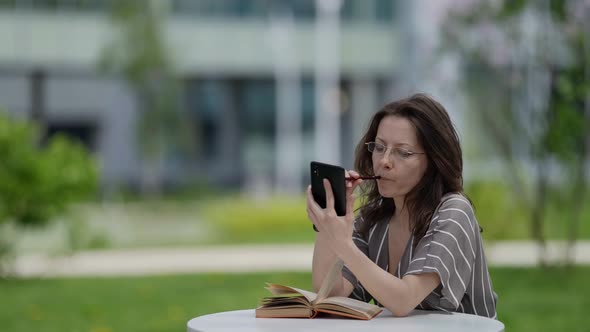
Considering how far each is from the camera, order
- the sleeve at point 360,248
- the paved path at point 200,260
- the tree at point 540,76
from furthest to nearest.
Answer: the paved path at point 200,260, the tree at point 540,76, the sleeve at point 360,248

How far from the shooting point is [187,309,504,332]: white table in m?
2.65

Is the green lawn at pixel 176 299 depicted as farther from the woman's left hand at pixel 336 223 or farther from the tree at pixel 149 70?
the tree at pixel 149 70

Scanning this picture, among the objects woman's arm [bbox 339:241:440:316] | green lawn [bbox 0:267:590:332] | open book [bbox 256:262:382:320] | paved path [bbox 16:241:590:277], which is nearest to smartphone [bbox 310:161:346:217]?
woman's arm [bbox 339:241:440:316]

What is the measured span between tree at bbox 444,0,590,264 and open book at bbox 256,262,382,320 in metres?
6.19

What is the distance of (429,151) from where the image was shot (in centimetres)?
299

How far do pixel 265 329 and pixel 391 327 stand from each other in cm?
35

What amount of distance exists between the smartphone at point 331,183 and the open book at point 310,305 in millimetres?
230

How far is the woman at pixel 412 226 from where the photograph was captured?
2775 millimetres

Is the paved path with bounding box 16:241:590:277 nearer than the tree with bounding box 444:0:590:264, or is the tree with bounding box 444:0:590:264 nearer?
the tree with bounding box 444:0:590:264

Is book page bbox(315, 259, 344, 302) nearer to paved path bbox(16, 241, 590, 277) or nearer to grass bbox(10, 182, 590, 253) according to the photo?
grass bbox(10, 182, 590, 253)

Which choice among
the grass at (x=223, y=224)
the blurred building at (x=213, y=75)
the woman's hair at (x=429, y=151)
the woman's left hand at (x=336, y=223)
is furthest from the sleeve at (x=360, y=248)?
the blurred building at (x=213, y=75)

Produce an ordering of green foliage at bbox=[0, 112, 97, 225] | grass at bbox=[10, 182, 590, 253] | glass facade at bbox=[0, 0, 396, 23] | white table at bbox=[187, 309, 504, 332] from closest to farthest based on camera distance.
Answer: white table at bbox=[187, 309, 504, 332], green foliage at bbox=[0, 112, 97, 225], grass at bbox=[10, 182, 590, 253], glass facade at bbox=[0, 0, 396, 23]

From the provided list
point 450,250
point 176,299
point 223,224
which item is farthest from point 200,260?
point 450,250

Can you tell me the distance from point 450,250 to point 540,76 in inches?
309
